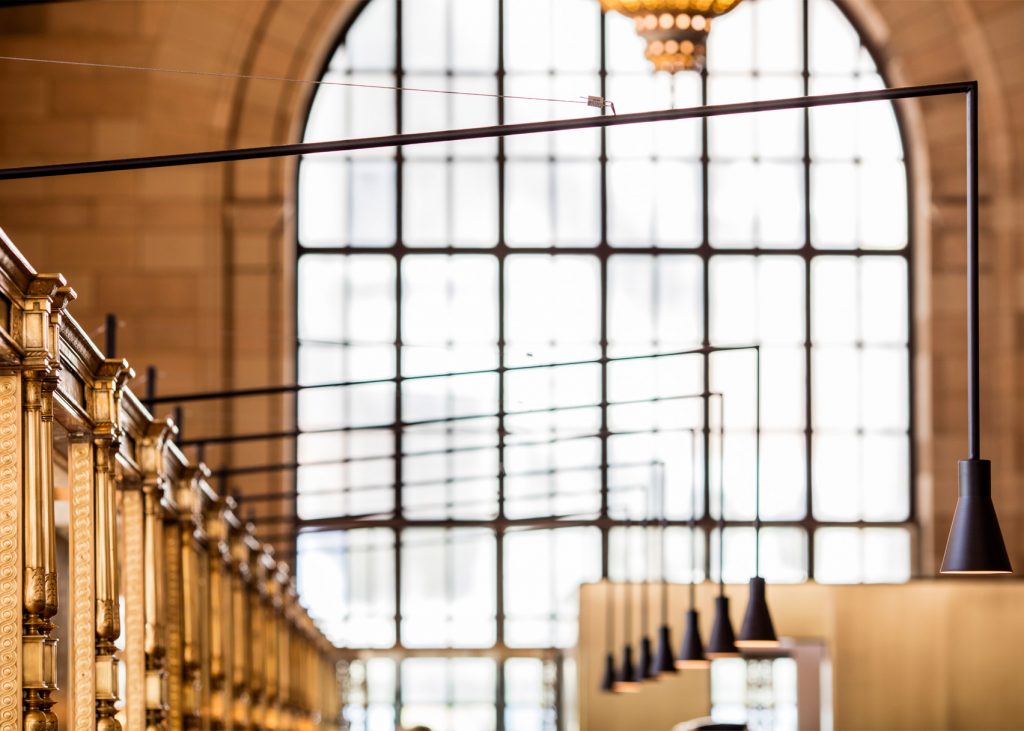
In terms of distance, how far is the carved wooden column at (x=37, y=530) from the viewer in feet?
20.0

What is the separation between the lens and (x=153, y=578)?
898cm

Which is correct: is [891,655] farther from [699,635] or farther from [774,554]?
[699,635]

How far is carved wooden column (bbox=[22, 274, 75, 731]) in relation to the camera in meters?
6.09

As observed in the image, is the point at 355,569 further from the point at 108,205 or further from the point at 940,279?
the point at 940,279

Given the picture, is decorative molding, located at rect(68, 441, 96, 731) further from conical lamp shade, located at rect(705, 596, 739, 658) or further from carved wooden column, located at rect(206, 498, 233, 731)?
conical lamp shade, located at rect(705, 596, 739, 658)

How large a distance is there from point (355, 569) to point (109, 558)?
16957 mm

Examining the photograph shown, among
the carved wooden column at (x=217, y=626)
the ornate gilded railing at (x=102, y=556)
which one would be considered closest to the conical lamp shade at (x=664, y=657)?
the ornate gilded railing at (x=102, y=556)

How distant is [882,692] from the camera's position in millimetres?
21391

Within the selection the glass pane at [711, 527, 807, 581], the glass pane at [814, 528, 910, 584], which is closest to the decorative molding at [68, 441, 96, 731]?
the glass pane at [711, 527, 807, 581]

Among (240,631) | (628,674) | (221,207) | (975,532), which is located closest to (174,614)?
(240,631)

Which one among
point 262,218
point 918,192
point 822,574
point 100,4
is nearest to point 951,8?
point 918,192

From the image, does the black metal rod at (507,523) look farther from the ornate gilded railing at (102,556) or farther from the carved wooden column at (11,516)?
the carved wooden column at (11,516)

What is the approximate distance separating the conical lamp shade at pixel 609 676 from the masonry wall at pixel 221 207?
5021 mm

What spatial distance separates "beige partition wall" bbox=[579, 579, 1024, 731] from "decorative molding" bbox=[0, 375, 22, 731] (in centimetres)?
1558
